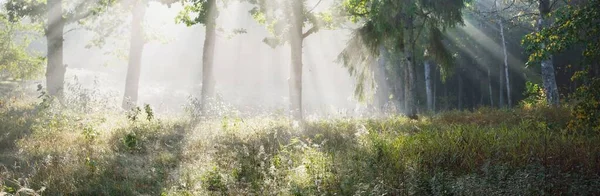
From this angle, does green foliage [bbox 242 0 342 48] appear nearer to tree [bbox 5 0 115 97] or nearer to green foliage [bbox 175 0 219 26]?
green foliage [bbox 175 0 219 26]

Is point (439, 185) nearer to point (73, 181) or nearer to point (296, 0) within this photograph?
point (73, 181)

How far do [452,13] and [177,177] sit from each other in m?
11.3

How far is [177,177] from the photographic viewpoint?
263 inches

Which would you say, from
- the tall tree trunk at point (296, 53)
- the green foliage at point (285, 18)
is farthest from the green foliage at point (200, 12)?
the tall tree trunk at point (296, 53)

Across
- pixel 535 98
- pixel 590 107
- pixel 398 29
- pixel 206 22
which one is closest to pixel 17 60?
pixel 206 22

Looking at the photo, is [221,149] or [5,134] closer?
[221,149]

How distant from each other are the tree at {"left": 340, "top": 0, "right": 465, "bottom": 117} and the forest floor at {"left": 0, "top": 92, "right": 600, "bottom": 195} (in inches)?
224

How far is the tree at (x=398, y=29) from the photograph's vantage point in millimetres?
14336

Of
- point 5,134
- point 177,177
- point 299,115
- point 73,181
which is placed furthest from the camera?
point 299,115

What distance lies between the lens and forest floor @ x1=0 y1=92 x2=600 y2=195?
5359 mm

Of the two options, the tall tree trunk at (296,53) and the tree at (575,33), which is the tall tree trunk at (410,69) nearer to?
the tall tree trunk at (296,53)

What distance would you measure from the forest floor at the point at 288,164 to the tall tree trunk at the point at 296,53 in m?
5.70

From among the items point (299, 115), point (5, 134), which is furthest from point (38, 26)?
point (299, 115)

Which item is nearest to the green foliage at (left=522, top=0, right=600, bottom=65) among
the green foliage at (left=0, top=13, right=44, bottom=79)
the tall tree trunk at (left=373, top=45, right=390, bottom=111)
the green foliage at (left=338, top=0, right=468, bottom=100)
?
the green foliage at (left=338, top=0, right=468, bottom=100)
